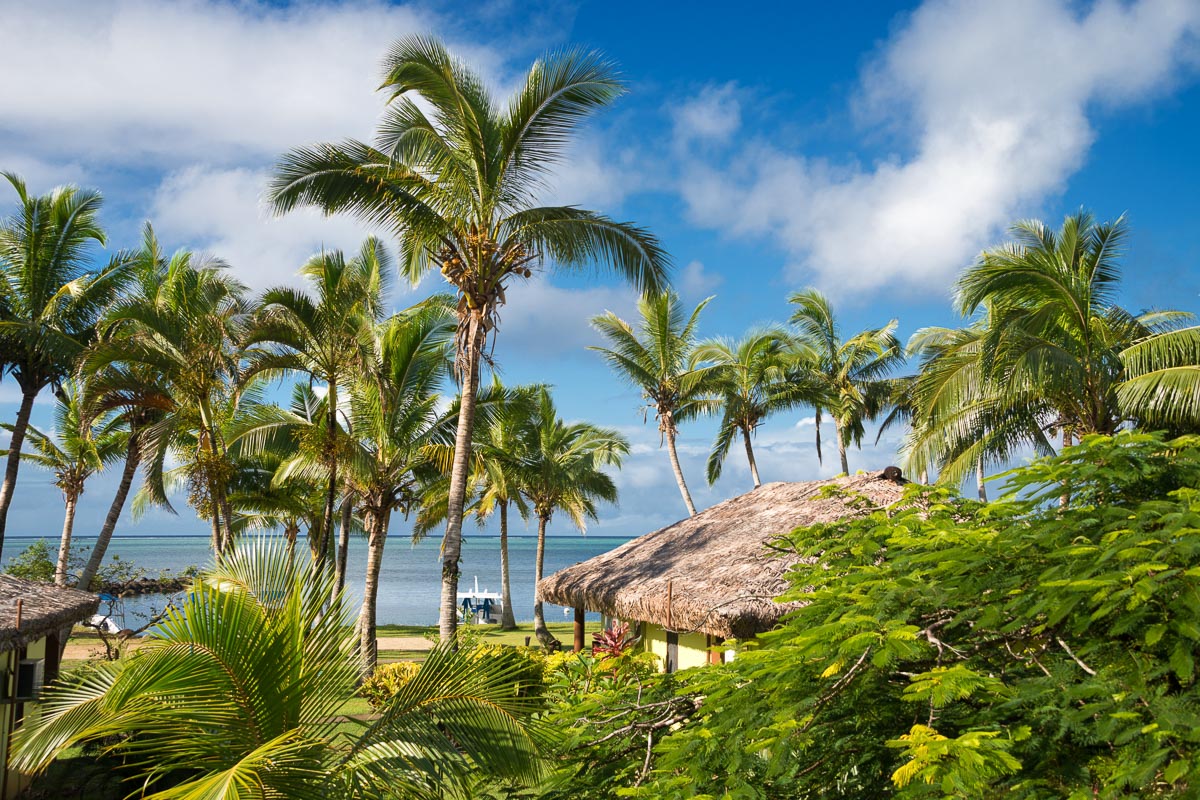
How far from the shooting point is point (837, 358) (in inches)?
1045

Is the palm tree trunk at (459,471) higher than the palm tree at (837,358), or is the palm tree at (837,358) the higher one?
the palm tree at (837,358)

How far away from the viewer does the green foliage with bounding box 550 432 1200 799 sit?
2.22 meters

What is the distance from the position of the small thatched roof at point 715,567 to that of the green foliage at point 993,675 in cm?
473

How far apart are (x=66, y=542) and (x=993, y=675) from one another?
886 inches

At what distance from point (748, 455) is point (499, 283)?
14.1 meters

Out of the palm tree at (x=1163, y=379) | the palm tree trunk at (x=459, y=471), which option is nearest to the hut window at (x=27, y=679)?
the palm tree trunk at (x=459, y=471)

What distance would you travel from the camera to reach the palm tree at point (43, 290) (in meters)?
15.4

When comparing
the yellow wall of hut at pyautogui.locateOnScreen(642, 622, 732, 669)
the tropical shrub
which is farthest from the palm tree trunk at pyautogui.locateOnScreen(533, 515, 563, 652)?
the tropical shrub

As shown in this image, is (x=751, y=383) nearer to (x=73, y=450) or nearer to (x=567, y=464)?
(x=567, y=464)

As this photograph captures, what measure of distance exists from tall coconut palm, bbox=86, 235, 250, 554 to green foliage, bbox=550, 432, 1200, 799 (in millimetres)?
12822

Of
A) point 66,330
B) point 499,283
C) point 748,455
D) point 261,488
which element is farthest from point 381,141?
point 748,455

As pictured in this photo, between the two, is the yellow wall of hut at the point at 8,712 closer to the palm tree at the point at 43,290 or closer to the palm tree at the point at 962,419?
the palm tree at the point at 43,290

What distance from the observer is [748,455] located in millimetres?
24516

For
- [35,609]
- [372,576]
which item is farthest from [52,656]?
[372,576]
